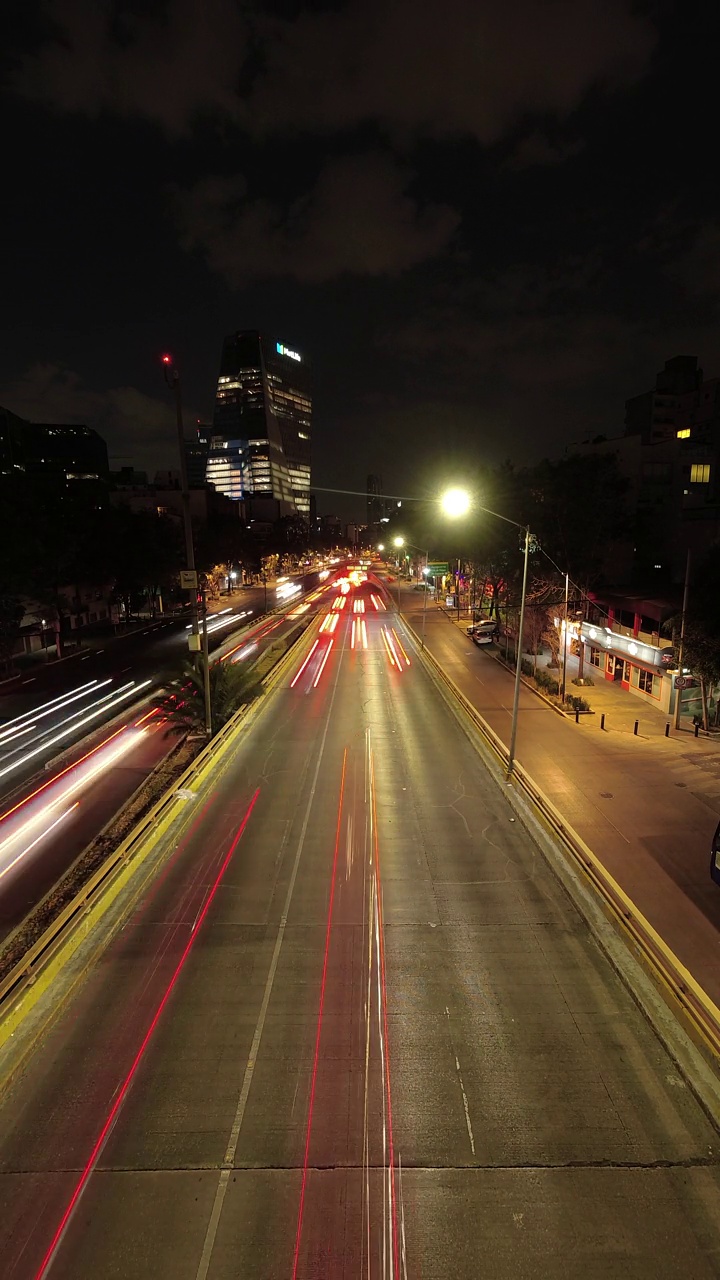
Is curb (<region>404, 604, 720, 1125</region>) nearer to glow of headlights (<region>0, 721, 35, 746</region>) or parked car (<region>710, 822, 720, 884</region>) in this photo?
parked car (<region>710, 822, 720, 884</region>)

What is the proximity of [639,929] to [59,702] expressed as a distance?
1131 inches

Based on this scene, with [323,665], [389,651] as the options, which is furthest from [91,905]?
[389,651]

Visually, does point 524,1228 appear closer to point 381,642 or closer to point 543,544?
point 543,544

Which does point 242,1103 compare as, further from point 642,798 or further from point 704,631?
point 704,631

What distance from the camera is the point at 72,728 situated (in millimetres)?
25688

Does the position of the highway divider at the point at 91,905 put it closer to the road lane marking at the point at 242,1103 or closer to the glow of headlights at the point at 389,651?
the road lane marking at the point at 242,1103

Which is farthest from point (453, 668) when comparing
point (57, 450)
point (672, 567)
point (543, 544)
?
Result: point (57, 450)

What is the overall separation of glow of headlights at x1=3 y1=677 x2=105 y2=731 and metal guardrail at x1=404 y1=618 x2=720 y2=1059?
75.3 ft

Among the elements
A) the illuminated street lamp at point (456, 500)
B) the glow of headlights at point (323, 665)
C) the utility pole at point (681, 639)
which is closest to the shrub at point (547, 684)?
the utility pole at point (681, 639)

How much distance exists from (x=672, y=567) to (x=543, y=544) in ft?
44.7

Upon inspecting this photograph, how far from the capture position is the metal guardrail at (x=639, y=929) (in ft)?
29.7

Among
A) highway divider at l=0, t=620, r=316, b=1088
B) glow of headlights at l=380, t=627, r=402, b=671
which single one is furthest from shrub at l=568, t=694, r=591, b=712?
highway divider at l=0, t=620, r=316, b=1088

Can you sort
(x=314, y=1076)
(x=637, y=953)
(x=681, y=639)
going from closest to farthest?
(x=314, y=1076) → (x=637, y=953) → (x=681, y=639)

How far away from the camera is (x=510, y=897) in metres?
12.7
